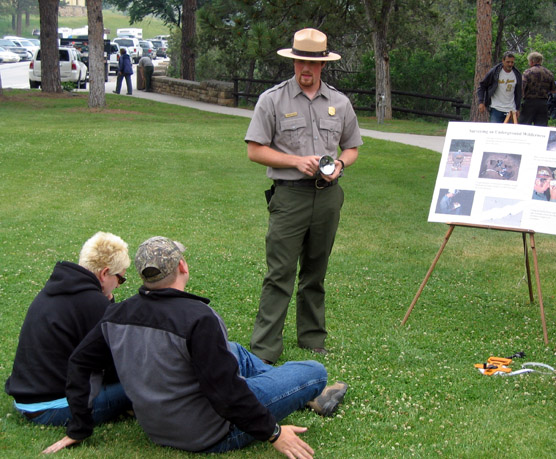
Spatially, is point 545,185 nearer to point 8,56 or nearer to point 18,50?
point 8,56

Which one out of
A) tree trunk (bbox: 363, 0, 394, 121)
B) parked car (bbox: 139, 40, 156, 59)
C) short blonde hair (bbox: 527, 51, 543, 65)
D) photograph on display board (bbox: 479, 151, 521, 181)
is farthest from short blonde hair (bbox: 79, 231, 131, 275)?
parked car (bbox: 139, 40, 156, 59)

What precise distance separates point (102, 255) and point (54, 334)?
1.55 ft

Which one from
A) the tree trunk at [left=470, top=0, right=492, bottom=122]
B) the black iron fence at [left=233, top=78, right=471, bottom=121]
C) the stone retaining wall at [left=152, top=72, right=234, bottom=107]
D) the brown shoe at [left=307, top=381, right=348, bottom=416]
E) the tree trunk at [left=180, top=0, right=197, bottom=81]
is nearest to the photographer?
the brown shoe at [left=307, top=381, right=348, bottom=416]

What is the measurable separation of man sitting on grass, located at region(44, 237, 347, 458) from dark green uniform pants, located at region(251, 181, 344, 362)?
133cm

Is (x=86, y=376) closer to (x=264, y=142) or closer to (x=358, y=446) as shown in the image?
(x=358, y=446)

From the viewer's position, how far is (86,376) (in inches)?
137

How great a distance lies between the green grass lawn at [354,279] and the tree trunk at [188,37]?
15.1m

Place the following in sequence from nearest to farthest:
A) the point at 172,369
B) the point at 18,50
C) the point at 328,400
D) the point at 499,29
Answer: the point at 172,369
the point at 328,400
the point at 499,29
the point at 18,50

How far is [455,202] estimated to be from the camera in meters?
5.95

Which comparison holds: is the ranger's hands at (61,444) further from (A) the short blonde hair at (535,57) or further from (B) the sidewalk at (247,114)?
(B) the sidewalk at (247,114)

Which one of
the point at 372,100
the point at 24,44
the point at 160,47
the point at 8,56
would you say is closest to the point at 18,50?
the point at 8,56

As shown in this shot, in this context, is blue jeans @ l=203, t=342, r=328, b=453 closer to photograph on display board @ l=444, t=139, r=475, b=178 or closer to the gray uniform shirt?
the gray uniform shirt

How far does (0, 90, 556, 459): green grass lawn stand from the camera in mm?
4004

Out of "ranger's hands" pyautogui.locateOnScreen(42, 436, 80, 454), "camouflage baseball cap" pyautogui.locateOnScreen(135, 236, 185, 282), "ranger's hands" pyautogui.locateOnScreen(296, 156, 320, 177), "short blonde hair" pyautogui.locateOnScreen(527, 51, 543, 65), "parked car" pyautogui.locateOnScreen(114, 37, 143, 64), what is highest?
"short blonde hair" pyautogui.locateOnScreen(527, 51, 543, 65)
